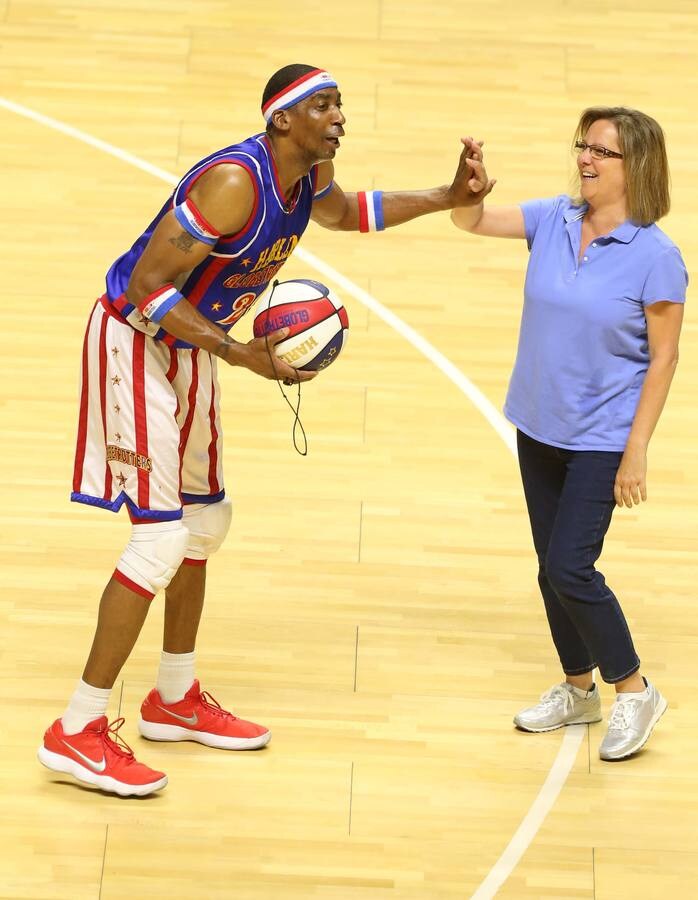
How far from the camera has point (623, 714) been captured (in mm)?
5078

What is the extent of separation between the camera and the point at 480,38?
9.90 m

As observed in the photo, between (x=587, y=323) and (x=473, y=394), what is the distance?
249cm

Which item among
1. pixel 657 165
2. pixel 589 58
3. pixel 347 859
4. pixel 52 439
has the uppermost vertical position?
pixel 589 58

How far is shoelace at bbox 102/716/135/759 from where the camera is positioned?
4.88 meters

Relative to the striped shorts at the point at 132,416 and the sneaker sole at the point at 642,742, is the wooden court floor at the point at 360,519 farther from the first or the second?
the striped shorts at the point at 132,416

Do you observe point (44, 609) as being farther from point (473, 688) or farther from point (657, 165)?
point (657, 165)

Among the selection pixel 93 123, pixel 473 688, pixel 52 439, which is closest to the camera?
pixel 473 688

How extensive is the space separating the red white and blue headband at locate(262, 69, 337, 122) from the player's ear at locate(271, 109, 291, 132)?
0.5 inches

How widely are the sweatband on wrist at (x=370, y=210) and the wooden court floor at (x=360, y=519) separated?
1.45 meters

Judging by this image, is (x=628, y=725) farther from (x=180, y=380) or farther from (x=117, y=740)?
(x=180, y=380)

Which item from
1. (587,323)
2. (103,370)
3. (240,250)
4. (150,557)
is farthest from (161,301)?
(587,323)

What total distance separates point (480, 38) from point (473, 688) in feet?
18.6

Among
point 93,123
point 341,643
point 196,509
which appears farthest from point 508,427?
point 93,123

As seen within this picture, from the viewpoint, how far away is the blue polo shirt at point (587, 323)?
4.63m
